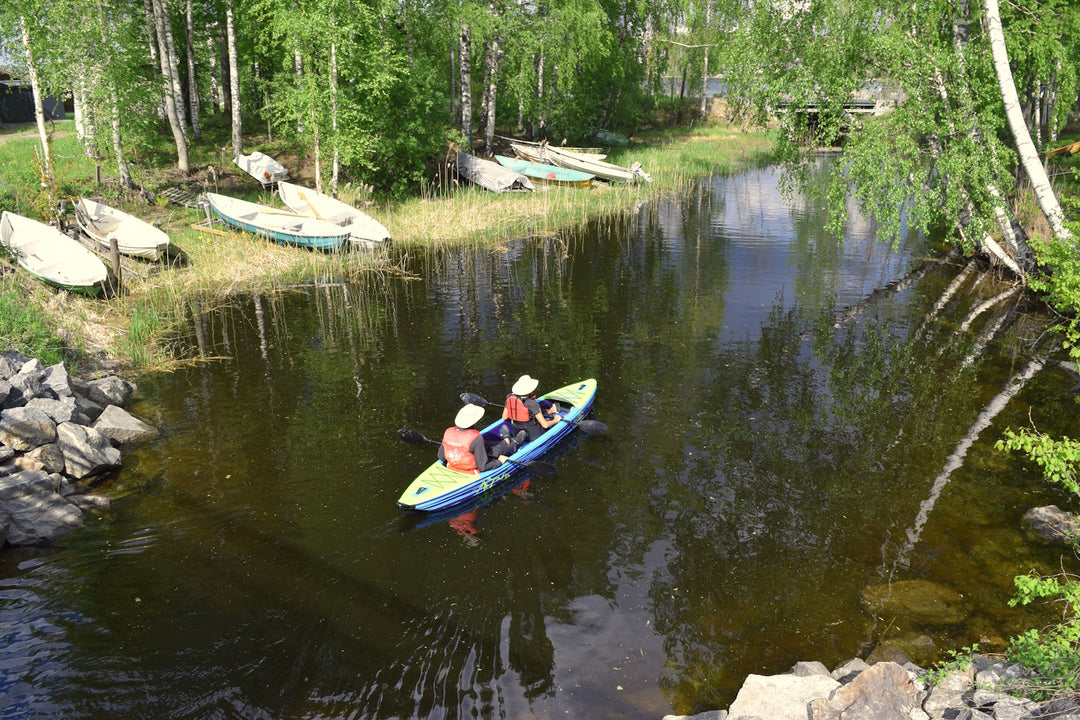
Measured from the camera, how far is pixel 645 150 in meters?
39.4

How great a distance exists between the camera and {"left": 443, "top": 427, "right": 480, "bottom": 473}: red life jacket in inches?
350

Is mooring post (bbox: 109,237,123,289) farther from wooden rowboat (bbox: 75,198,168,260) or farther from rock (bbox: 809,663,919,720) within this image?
rock (bbox: 809,663,919,720)

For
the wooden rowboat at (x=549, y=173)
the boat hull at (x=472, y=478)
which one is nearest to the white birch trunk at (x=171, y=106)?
the wooden rowboat at (x=549, y=173)

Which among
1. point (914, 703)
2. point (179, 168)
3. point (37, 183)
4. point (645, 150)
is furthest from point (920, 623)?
point (645, 150)

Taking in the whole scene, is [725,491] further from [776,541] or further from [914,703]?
[914,703]

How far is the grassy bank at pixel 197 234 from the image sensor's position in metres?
12.9

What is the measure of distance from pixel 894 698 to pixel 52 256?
16.4 metres

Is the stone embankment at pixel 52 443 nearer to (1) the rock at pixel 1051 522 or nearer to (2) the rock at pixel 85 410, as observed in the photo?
(2) the rock at pixel 85 410

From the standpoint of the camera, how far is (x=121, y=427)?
9.97 metres

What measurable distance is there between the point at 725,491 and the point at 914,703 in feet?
13.3

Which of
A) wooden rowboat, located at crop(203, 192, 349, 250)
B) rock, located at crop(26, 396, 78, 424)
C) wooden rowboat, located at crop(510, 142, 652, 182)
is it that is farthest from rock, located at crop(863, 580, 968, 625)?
wooden rowboat, located at crop(510, 142, 652, 182)

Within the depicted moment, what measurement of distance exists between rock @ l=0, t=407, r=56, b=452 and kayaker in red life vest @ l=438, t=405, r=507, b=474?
5.14 m

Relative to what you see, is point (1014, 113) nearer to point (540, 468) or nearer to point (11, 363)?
point (540, 468)

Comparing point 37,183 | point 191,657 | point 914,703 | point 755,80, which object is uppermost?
point 755,80
